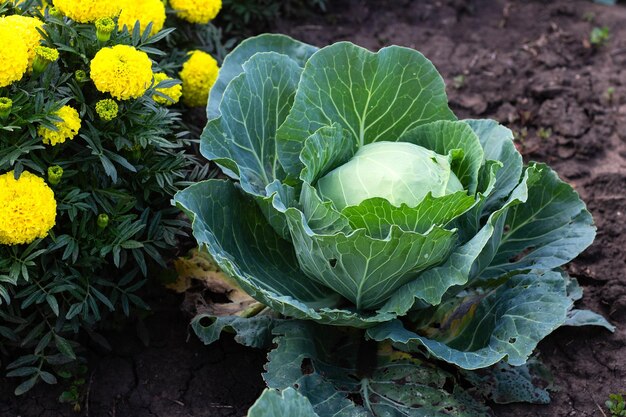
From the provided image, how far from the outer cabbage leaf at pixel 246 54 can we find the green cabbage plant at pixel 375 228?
0.03 ft

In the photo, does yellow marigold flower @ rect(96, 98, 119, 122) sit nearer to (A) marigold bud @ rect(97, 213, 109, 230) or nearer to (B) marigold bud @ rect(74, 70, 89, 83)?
(B) marigold bud @ rect(74, 70, 89, 83)

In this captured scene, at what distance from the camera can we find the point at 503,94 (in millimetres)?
5066

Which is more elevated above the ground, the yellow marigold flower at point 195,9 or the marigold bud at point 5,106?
the marigold bud at point 5,106

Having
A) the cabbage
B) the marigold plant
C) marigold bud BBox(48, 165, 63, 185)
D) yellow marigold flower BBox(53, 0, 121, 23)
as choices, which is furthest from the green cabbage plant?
yellow marigold flower BBox(53, 0, 121, 23)

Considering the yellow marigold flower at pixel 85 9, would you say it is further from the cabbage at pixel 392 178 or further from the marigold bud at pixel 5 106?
the cabbage at pixel 392 178

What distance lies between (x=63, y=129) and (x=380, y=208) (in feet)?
4.03

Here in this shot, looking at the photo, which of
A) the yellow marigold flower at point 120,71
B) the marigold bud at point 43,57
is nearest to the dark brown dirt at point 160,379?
the yellow marigold flower at point 120,71

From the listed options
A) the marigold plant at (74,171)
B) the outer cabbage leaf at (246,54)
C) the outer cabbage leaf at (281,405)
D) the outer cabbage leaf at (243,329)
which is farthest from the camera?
the outer cabbage leaf at (246,54)

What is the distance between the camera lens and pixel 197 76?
12.8ft

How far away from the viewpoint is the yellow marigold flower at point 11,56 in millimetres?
2830

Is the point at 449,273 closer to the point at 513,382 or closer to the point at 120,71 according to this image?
the point at 513,382

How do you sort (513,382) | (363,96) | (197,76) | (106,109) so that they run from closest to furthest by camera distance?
(106,109) < (513,382) < (363,96) < (197,76)

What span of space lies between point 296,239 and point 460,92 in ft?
7.71

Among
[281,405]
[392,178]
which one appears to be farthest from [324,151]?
[281,405]
